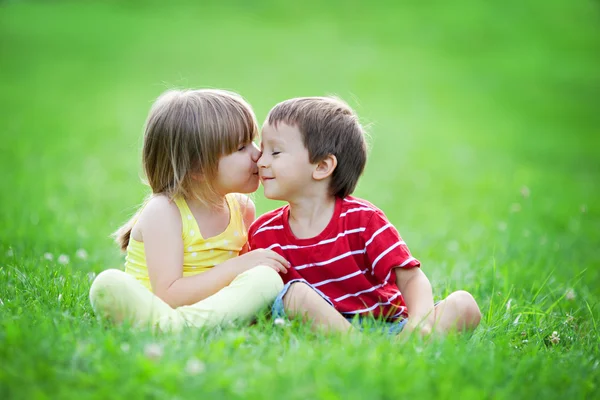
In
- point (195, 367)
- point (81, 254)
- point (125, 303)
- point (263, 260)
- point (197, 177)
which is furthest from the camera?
point (81, 254)

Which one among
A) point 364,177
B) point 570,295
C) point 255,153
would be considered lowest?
point 364,177

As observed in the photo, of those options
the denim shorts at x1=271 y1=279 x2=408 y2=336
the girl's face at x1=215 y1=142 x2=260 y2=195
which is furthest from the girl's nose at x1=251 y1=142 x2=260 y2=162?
the denim shorts at x1=271 y1=279 x2=408 y2=336

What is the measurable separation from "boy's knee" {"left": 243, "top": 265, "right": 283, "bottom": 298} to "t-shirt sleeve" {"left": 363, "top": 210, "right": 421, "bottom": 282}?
1.61 feet

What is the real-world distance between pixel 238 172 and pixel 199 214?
315 mm

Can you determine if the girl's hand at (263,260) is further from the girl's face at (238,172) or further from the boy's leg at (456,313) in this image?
the boy's leg at (456,313)

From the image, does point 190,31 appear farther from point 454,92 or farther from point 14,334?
point 14,334

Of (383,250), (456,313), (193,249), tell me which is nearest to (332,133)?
(383,250)

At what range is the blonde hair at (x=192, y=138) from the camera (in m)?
3.81

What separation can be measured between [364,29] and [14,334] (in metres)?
22.8

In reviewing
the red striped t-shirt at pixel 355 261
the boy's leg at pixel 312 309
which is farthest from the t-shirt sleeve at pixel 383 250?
the boy's leg at pixel 312 309

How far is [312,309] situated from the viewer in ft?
11.2

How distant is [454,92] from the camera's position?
17922mm

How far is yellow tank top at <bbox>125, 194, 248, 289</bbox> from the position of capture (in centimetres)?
380

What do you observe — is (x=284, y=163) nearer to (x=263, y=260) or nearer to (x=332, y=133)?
(x=332, y=133)
